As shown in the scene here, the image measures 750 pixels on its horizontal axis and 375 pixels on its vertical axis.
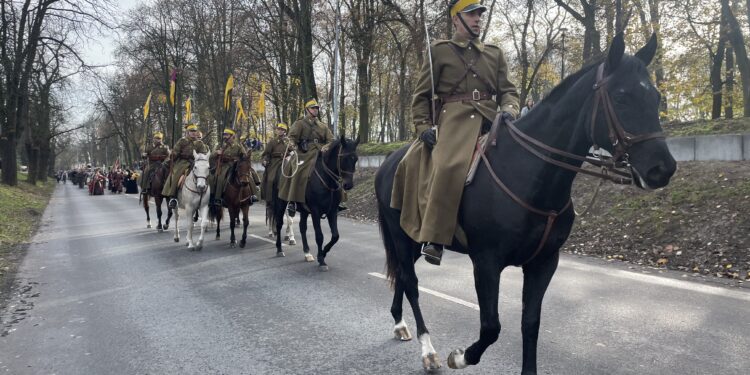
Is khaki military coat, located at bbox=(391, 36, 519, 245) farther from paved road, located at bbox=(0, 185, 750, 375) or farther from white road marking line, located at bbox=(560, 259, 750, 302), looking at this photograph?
white road marking line, located at bbox=(560, 259, 750, 302)

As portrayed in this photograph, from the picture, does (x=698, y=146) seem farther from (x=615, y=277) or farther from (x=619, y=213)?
(x=615, y=277)

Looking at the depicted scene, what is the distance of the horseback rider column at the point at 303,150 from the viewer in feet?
32.3

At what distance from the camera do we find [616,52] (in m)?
3.08

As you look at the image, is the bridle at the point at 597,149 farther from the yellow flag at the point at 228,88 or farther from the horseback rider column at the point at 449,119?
the yellow flag at the point at 228,88

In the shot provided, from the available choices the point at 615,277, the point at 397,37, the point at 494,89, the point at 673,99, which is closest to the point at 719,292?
the point at 615,277

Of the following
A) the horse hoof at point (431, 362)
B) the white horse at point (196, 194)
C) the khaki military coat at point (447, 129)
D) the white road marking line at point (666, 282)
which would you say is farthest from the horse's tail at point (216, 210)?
the horse hoof at point (431, 362)

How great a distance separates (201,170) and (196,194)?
2.45 ft

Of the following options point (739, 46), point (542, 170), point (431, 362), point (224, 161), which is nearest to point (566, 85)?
point (542, 170)

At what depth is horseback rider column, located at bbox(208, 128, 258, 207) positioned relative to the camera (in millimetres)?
12125

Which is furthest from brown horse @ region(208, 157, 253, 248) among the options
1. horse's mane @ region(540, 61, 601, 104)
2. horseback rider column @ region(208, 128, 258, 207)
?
horse's mane @ region(540, 61, 601, 104)

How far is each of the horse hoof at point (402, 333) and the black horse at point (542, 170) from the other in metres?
1.16

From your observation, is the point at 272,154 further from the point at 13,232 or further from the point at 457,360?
the point at 457,360

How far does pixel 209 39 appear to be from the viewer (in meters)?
33.6

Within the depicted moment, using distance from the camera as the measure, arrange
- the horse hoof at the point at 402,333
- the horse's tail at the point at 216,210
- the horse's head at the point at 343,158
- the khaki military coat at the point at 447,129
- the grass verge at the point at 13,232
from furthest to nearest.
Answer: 1. the horse's tail at the point at 216,210
2. the horse's head at the point at 343,158
3. the grass verge at the point at 13,232
4. the horse hoof at the point at 402,333
5. the khaki military coat at the point at 447,129
